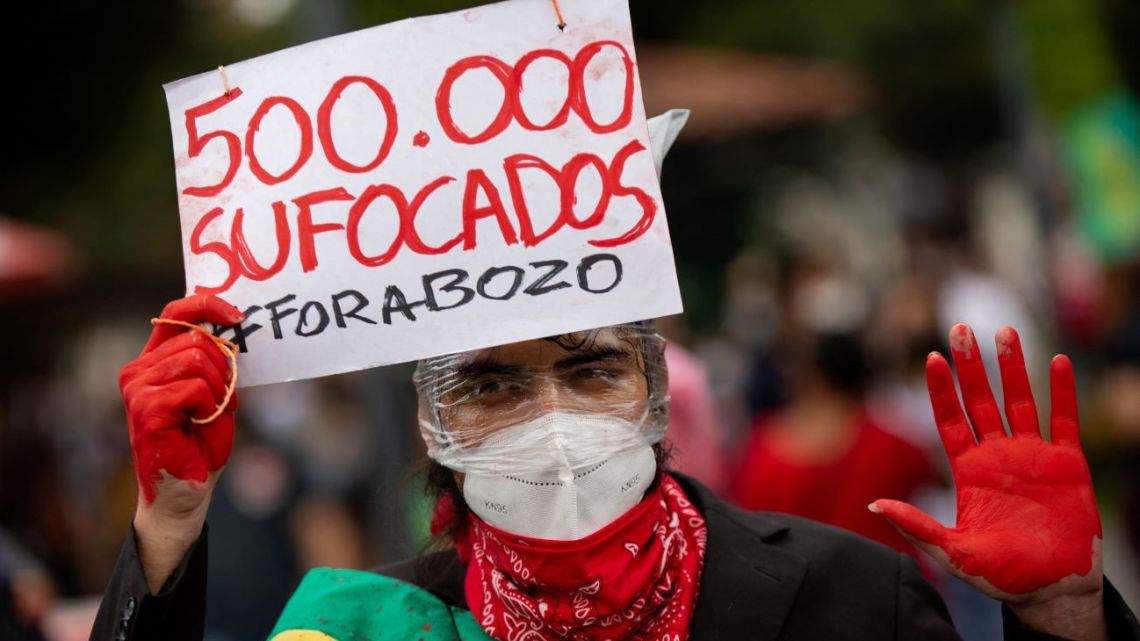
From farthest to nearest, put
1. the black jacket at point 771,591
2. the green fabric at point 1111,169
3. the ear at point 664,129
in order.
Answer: the green fabric at point 1111,169
the ear at point 664,129
the black jacket at point 771,591

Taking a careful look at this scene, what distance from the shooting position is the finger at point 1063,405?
7.56ft

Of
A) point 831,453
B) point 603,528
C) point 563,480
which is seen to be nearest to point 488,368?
point 563,480

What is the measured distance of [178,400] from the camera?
2266mm

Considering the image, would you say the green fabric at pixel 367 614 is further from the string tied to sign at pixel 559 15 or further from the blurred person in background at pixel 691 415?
the blurred person in background at pixel 691 415

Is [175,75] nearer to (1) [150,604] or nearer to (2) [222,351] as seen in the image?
(2) [222,351]

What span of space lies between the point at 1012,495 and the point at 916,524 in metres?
0.16

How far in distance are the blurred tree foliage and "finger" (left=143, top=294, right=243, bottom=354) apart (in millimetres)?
14548

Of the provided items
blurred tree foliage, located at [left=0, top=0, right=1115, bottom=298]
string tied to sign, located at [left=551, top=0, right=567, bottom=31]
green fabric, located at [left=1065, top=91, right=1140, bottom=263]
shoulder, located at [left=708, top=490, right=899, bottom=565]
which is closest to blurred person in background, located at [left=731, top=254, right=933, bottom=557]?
shoulder, located at [left=708, top=490, right=899, bottom=565]

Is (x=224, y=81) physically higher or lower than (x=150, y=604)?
higher

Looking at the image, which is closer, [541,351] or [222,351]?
[222,351]

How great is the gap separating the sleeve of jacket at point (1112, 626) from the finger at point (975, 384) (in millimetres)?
302

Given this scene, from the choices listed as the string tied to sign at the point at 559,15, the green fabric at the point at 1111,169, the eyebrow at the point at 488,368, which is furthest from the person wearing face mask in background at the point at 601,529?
the green fabric at the point at 1111,169

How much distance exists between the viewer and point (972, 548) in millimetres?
2268

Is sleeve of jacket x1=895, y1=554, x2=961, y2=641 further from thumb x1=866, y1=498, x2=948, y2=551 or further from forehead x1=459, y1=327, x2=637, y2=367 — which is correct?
forehead x1=459, y1=327, x2=637, y2=367
